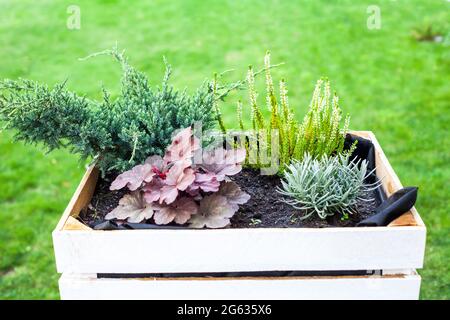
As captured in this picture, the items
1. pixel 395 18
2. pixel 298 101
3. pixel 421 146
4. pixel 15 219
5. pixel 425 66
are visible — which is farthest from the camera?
pixel 395 18

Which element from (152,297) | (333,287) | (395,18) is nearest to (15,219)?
(152,297)

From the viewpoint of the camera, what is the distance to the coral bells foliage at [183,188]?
195 cm

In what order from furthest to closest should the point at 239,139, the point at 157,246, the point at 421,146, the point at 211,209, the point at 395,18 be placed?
the point at 395,18
the point at 421,146
the point at 239,139
the point at 211,209
the point at 157,246

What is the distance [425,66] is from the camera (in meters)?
5.24

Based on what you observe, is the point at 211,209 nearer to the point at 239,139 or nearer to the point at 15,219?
the point at 239,139

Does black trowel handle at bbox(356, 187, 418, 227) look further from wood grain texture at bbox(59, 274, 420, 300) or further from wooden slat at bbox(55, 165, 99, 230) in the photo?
wooden slat at bbox(55, 165, 99, 230)

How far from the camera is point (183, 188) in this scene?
6.26ft

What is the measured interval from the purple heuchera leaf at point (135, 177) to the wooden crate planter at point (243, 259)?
0.61 feet

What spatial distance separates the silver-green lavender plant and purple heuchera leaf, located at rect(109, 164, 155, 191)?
1.50 feet

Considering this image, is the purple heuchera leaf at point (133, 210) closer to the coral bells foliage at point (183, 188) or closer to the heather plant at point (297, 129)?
the coral bells foliage at point (183, 188)

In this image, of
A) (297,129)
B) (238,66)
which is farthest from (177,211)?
(238,66)

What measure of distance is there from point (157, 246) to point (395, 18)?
4.82 m

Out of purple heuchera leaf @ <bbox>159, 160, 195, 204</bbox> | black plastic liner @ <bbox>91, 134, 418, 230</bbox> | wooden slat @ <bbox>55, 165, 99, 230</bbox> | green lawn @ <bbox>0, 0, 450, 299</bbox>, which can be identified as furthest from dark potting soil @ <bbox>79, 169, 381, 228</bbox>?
green lawn @ <bbox>0, 0, 450, 299</bbox>

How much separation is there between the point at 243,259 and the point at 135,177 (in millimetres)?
454
